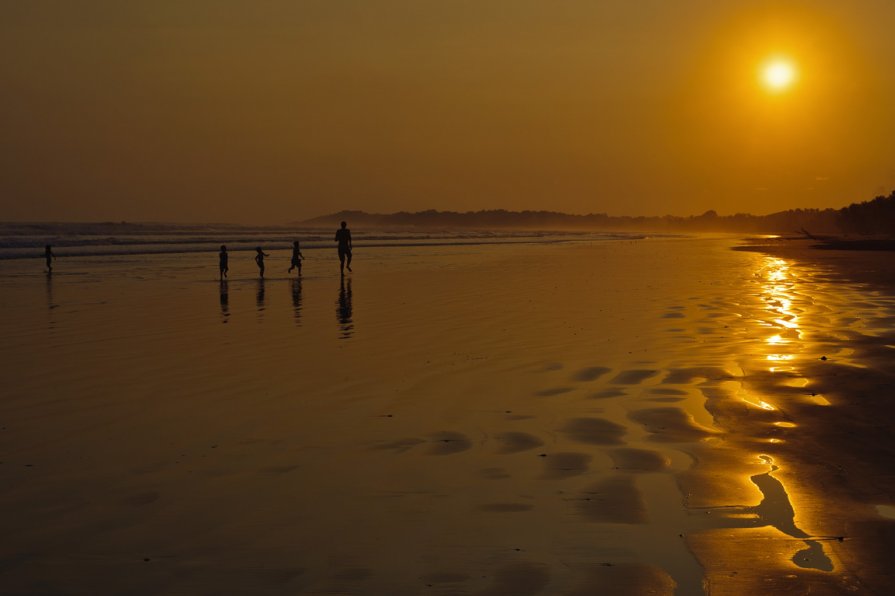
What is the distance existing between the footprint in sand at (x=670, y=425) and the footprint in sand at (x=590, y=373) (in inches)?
69.3

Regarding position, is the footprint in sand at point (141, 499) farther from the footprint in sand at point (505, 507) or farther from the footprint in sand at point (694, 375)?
the footprint in sand at point (694, 375)

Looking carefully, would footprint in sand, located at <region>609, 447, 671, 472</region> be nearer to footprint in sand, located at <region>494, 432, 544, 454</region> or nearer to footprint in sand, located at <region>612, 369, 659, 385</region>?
footprint in sand, located at <region>494, 432, 544, 454</region>

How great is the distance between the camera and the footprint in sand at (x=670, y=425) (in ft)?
25.3

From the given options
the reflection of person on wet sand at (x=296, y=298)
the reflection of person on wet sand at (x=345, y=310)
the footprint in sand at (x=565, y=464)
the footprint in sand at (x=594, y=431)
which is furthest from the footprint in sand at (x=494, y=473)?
the reflection of person on wet sand at (x=296, y=298)

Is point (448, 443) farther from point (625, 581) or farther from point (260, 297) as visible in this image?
point (260, 297)

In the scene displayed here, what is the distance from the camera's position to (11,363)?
1198cm

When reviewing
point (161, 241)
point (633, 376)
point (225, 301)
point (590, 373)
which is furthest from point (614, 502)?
point (161, 241)

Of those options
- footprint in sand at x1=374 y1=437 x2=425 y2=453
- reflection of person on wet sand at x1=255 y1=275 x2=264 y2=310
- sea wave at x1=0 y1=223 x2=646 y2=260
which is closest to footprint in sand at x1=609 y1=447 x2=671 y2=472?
footprint in sand at x1=374 y1=437 x2=425 y2=453

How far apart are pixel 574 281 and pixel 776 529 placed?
23.2m

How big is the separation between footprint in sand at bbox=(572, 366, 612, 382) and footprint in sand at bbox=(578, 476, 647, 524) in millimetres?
4112

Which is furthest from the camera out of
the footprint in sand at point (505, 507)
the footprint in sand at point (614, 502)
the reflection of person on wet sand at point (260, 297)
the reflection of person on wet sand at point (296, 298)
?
the reflection of person on wet sand at point (260, 297)

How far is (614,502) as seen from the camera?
5.92 metres

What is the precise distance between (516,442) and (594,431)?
2.81 ft

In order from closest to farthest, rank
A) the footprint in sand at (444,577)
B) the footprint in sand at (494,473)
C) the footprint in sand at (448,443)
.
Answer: the footprint in sand at (444,577) → the footprint in sand at (494,473) → the footprint in sand at (448,443)
